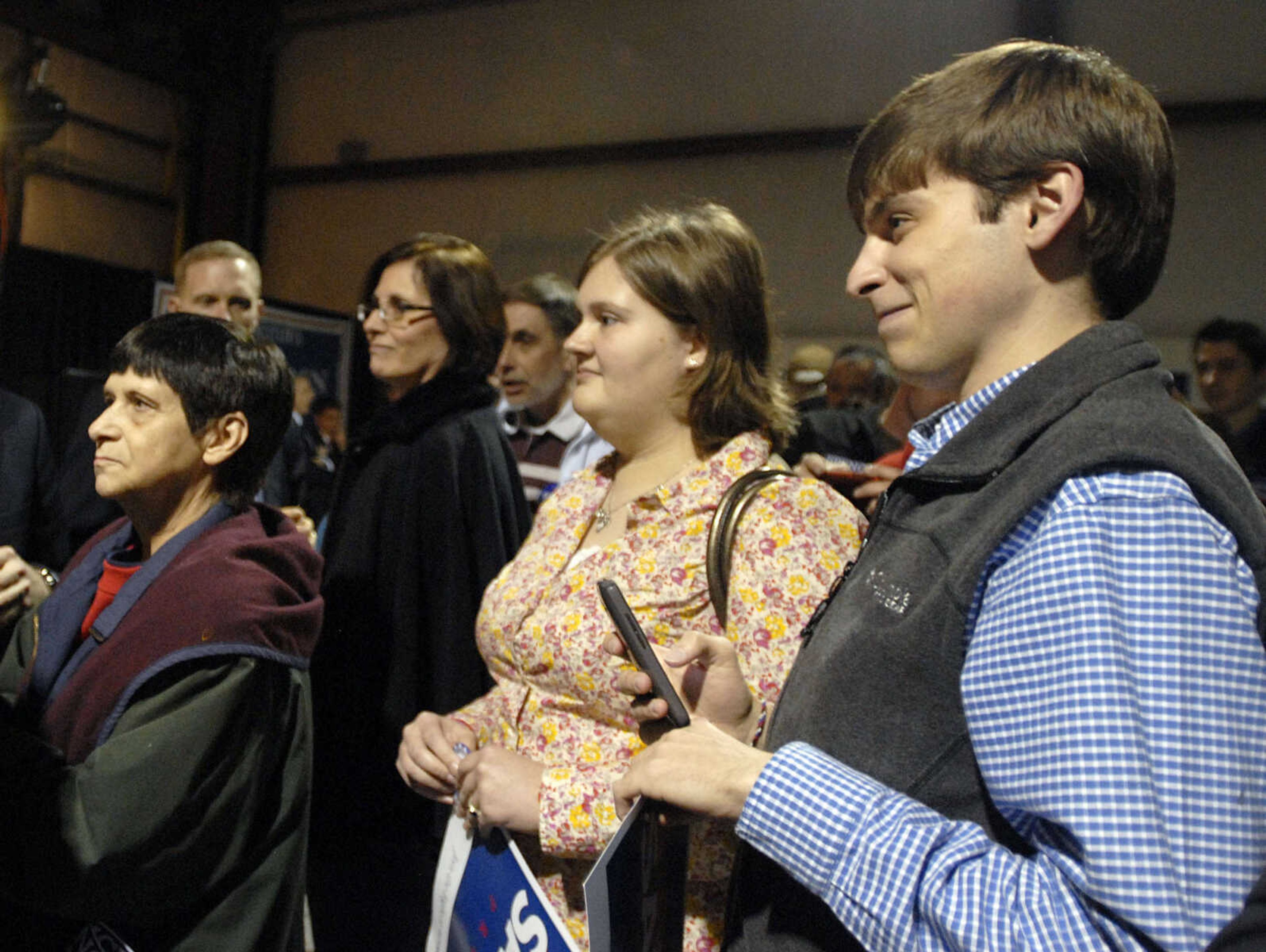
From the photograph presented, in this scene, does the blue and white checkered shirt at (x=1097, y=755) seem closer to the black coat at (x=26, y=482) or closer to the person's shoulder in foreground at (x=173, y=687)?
the person's shoulder in foreground at (x=173, y=687)

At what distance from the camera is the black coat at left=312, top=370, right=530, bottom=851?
2.29 m

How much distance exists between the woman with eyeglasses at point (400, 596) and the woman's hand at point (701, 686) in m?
1.19

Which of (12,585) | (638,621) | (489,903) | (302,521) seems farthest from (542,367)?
(489,903)

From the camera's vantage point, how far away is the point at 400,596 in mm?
2297

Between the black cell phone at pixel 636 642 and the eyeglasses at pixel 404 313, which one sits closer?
the black cell phone at pixel 636 642

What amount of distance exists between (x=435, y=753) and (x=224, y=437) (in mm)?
610

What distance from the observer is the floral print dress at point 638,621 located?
1292mm

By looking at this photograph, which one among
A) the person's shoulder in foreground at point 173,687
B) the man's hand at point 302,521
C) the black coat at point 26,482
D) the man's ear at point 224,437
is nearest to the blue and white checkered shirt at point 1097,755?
the person's shoulder in foreground at point 173,687

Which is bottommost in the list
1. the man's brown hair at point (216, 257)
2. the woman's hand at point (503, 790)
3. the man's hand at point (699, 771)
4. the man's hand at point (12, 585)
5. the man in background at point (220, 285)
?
the woman's hand at point (503, 790)

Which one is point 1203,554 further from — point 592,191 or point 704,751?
point 592,191

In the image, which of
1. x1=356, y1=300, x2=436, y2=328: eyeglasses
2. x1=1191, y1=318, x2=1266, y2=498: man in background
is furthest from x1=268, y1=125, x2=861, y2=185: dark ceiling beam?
x1=356, y1=300, x2=436, y2=328: eyeglasses

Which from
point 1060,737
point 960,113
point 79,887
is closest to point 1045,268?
point 960,113

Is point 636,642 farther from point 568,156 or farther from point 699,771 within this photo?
point 568,156

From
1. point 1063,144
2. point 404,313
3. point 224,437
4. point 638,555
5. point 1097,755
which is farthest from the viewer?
point 404,313
